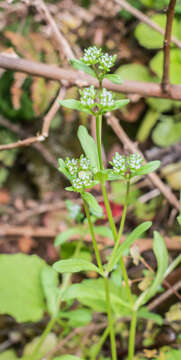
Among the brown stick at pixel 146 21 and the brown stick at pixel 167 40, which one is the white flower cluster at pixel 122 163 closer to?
the brown stick at pixel 167 40

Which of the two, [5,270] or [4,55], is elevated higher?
[4,55]

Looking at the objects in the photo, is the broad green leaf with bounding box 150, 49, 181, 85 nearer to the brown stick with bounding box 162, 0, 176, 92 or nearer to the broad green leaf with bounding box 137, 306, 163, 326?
the brown stick with bounding box 162, 0, 176, 92

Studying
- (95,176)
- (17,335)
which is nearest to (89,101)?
(95,176)

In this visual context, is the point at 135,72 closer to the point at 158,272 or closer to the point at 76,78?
the point at 76,78

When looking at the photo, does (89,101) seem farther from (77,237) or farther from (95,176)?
(77,237)

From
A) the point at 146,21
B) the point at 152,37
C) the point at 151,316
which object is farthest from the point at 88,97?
the point at 152,37

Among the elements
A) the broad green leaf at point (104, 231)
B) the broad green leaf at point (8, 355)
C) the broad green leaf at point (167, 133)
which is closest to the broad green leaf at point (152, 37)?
the broad green leaf at point (167, 133)

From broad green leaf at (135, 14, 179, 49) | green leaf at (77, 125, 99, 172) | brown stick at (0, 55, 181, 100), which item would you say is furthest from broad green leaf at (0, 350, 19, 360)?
broad green leaf at (135, 14, 179, 49)
